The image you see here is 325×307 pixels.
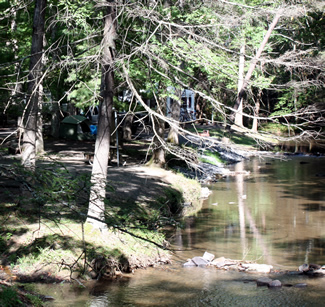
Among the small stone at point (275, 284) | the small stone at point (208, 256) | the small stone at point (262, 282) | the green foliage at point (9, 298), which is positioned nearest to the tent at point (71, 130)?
the small stone at point (208, 256)

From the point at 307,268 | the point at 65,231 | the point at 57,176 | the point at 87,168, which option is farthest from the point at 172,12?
the point at 57,176

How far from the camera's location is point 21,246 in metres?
9.34

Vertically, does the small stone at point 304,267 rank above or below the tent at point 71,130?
below

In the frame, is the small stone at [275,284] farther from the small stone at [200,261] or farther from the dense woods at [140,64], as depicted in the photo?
the dense woods at [140,64]

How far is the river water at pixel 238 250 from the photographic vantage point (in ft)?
27.1

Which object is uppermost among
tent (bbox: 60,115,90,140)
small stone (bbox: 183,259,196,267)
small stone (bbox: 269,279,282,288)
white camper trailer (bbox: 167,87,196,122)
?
white camper trailer (bbox: 167,87,196,122)

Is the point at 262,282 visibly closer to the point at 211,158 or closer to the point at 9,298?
the point at 9,298

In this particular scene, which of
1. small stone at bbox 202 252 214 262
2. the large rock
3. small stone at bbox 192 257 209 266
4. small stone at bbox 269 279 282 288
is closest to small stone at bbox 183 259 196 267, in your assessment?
small stone at bbox 192 257 209 266

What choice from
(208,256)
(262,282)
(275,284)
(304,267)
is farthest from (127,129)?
(275,284)

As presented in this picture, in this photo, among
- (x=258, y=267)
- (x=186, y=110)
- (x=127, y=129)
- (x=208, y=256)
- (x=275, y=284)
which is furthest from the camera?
(x=127, y=129)

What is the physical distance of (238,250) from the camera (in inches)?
445

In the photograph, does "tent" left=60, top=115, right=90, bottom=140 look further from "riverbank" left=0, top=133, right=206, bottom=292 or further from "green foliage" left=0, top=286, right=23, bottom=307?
"green foliage" left=0, top=286, right=23, bottom=307

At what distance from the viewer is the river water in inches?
326

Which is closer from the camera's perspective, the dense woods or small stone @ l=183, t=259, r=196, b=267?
the dense woods
